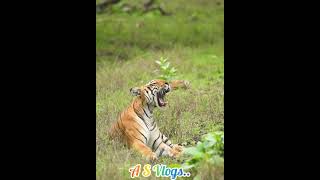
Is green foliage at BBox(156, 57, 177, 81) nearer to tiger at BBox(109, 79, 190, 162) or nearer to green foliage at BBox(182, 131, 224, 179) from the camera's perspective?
tiger at BBox(109, 79, 190, 162)

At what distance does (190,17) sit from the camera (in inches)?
379

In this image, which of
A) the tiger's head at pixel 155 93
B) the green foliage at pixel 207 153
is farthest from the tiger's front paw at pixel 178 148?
the tiger's head at pixel 155 93

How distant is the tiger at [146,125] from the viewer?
260 inches

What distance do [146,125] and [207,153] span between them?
33.0 inches

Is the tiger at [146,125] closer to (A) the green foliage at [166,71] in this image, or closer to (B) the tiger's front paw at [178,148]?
(B) the tiger's front paw at [178,148]

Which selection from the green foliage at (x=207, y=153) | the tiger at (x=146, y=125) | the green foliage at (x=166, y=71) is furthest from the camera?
the green foliage at (x=166, y=71)

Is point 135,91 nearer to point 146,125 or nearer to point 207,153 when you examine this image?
point 146,125

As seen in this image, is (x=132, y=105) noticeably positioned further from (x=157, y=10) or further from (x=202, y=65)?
(x=157, y=10)

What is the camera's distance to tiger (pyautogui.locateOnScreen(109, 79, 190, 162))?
21.6 ft

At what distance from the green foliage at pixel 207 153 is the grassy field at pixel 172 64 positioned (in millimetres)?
303

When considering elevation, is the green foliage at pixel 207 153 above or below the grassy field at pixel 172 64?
below

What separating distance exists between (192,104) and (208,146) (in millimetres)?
944

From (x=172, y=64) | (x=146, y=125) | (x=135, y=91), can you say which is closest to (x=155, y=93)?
(x=135, y=91)

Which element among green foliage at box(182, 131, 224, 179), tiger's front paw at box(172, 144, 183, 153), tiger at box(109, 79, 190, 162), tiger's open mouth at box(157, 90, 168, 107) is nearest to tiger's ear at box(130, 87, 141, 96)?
tiger at box(109, 79, 190, 162)
